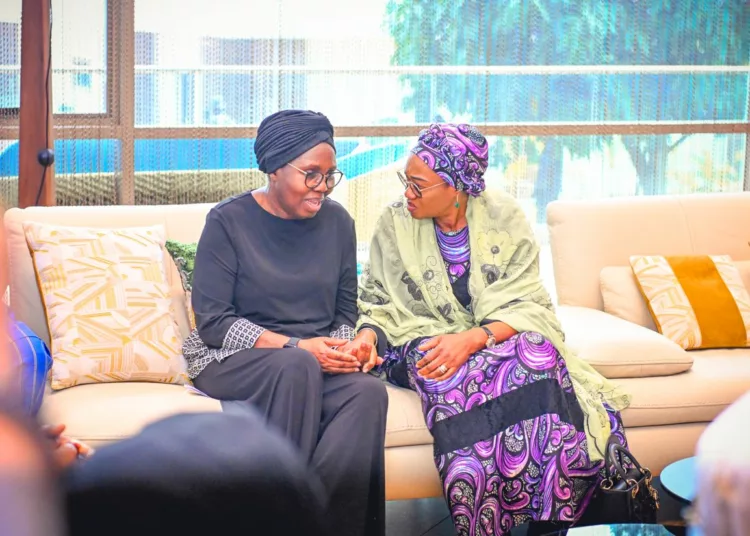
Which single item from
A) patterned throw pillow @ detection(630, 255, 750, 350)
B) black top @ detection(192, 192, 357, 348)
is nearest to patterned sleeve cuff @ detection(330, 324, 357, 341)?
black top @ detection(192, 192, 357, 348)

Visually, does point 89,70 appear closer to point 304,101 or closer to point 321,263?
point 304,101

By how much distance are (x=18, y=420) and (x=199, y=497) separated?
0.59 feet

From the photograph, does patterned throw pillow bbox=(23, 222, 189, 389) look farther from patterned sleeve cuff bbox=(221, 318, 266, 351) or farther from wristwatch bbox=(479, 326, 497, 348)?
wristwatch bbox=(479, 326, 497, 348)

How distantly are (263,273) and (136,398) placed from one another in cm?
49

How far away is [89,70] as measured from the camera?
3.71 m

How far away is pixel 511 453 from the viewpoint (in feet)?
8.52

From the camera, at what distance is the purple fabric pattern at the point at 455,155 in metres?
2.93

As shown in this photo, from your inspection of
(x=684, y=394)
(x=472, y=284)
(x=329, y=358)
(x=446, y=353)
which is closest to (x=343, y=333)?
(x=329, y=358)

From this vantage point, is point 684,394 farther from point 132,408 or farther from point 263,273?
point 132,408

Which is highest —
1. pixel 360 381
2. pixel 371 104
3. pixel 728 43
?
pixel 728 43

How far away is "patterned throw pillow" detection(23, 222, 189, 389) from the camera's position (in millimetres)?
2713

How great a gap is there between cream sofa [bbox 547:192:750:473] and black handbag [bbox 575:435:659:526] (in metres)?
0.25

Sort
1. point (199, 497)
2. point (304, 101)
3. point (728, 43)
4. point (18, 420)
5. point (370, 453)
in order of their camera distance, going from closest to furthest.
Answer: point (18, 420)
point (199, 497)
point (370, 453)
point (304, 101)
point (728, 43)

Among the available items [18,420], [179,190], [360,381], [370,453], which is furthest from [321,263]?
[18,420]
